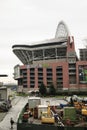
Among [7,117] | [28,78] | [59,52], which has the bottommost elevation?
[7,117]

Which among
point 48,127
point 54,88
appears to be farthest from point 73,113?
point 54,88

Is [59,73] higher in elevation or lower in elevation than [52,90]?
higher

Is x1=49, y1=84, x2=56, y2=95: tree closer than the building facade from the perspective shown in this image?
Yes

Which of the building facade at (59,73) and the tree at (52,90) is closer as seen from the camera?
the tree at (52,90)

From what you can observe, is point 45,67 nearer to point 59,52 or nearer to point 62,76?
point 62,76

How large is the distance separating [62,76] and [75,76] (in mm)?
6611

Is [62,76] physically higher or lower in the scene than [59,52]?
lower

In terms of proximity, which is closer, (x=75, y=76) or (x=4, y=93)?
(x=4, y=93)

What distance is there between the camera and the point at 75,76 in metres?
160

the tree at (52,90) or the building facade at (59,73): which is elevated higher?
the building facade at (59,73)

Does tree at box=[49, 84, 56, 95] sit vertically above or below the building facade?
below

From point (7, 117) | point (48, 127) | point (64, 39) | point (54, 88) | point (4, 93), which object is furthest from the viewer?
point (64, 39)

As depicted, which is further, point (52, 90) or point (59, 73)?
point (59, 73)

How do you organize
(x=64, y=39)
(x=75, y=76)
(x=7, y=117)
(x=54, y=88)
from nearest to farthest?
1. (x=7, y=117)
2. (x=54, y=88)
3. (x=75, y=76)
4. (x=64, y=39)
